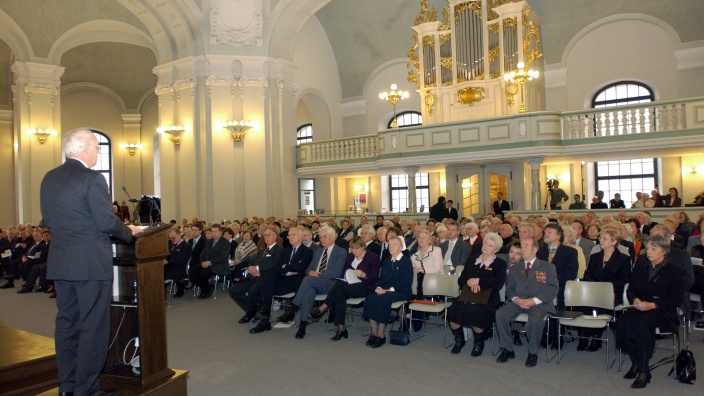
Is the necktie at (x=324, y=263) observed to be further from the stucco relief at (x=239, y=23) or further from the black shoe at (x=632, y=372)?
the stucco relief at (x=239, y=23)

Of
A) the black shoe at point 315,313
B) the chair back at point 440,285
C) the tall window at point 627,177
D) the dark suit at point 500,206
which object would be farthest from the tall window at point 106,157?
the chair back at point 440,285

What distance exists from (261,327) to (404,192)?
48.7 feet

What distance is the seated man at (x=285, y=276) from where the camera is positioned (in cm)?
729

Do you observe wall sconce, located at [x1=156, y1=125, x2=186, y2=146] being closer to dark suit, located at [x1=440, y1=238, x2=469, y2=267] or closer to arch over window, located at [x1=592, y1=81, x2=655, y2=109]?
dark suit, located at [x1=440, y1=238, x2=469, y2=267]

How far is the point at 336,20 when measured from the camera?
807 inches

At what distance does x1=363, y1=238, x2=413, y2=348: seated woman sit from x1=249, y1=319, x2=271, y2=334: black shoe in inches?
55.3

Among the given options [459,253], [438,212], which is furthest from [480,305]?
[438,212]

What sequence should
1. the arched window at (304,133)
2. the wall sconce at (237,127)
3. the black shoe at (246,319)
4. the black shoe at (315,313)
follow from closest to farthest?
1. the black shoe at (315,313)
2. the black shoe at (246,319)
3. the wall sconce at (237,127)
4. the arched window at (304,133)

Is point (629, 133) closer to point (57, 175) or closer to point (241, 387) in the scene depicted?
point (241, 387)

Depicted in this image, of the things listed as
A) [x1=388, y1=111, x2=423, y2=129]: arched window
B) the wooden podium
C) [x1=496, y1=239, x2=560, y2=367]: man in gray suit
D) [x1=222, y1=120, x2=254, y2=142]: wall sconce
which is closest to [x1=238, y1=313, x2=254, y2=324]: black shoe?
[x1=496, y1=239, x2=560, y2=367]: man in gray suit

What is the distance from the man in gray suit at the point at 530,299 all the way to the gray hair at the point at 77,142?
4.07 meters

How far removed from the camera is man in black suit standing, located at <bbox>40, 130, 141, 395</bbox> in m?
3.17

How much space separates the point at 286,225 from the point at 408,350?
22.5 feet

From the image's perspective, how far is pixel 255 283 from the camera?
746 centimetres
